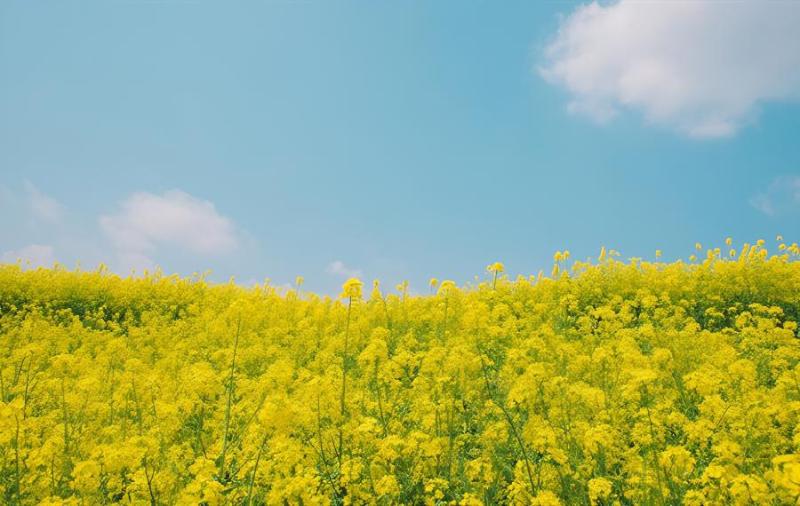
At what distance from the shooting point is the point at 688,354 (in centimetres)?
731

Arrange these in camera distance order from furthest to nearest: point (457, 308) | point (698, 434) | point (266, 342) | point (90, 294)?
point (90, 294) → point (457, 308) → point (266, 342) → point (698, 434)

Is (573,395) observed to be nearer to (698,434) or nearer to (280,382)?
(698,434)

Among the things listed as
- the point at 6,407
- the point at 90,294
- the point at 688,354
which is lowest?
the point at 6,407

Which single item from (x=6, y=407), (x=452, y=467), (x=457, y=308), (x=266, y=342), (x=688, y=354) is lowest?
(x=452, y=467)

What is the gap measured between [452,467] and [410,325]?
22.1ft

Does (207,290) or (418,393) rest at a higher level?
(207,290)

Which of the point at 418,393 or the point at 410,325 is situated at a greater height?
the point at 410,325

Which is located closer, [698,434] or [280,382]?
[698,434]

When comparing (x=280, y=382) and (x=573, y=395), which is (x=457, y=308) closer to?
(x=280, y=382)

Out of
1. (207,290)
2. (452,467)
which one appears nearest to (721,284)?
(452,467)

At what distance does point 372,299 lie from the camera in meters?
12.5

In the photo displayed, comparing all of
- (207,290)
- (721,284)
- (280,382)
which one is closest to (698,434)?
(280,382)

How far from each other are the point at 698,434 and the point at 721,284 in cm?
866

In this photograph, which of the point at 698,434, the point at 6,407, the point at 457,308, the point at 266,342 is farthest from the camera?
the point at 457,308
